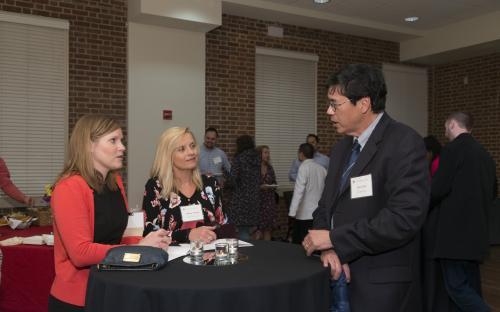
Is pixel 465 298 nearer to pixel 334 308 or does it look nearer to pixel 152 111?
pixel 334 308

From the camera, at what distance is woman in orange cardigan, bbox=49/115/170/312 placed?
175 cm

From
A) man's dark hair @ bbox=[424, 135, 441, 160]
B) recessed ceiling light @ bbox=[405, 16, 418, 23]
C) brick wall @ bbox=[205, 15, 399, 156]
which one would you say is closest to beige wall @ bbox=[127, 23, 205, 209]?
brick wall @ bbox=[205, 15, 399, 156]

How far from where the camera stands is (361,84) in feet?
5.82

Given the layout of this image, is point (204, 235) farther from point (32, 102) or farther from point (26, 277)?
point (32, 102)

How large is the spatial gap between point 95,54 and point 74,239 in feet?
16.5

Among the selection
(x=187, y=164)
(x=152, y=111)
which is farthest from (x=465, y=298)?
(x=152, y=111)

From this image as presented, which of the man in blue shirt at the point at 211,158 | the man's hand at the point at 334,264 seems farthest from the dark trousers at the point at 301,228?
the man's hand at the point at 334,264

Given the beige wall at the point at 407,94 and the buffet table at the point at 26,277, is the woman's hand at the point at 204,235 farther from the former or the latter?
the beige wall at the point at 407,94

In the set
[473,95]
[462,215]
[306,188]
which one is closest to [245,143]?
[306,188]

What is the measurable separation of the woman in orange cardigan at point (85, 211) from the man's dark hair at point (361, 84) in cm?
92

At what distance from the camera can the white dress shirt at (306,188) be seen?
5609mm

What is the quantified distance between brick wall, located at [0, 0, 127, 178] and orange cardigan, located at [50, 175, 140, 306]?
4.66 m

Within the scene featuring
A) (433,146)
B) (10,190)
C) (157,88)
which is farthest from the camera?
(157,88)

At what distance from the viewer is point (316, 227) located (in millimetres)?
2000
